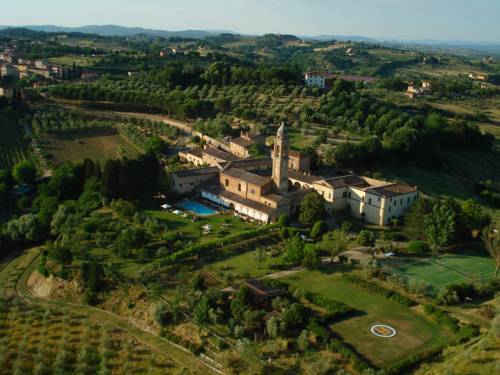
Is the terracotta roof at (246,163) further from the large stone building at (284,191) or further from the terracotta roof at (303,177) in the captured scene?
the terracotta roof at (303,177)

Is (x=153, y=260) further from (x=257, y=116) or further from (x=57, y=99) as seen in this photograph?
(x=57, y=99)

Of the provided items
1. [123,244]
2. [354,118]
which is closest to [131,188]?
[123,244]

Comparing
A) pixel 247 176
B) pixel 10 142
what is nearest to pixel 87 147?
pixel 10 142

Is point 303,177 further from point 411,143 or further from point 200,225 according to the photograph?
point 411,143

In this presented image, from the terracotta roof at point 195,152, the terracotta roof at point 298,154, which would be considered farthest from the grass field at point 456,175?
the terracotta roof at point 195,152

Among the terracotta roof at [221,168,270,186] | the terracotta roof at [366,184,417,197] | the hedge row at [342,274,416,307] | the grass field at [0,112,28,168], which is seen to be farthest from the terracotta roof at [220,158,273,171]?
the grass field at [0,112,28,168]
